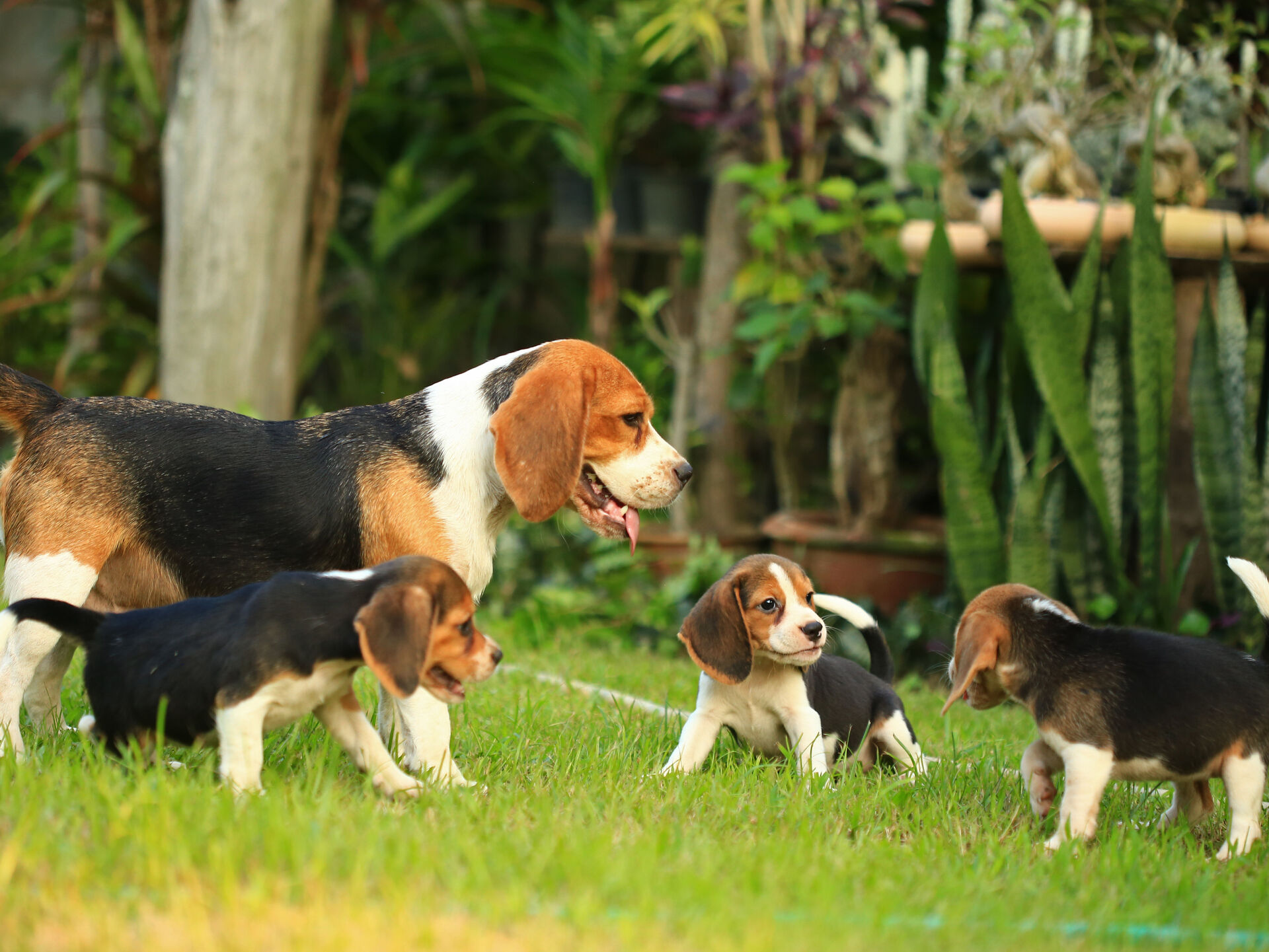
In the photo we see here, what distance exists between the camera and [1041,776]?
11.8 ft

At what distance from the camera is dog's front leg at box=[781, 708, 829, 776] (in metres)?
3.85

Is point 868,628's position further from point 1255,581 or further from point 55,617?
point 55,617

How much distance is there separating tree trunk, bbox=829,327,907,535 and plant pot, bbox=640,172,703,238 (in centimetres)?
258

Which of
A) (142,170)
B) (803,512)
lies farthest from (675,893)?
(142,170)

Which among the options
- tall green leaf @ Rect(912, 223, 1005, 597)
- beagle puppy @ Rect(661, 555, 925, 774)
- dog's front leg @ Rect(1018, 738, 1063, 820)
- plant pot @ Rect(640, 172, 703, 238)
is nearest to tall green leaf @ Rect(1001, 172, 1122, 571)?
tall green leaf @ Rect(912, 223, 1005, 597)

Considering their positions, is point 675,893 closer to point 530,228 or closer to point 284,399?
point 284,399

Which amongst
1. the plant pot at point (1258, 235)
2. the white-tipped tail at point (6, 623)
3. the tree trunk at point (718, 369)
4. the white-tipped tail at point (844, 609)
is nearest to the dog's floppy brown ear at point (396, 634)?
the white-tipped tail at point (6, 623)

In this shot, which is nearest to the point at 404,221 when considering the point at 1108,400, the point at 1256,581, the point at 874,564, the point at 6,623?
the point at 874,564

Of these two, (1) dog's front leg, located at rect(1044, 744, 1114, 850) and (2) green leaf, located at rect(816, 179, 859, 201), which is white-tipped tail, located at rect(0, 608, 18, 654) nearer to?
(1) dog's front leg, located at rect(1044, 744, 1114, 850)

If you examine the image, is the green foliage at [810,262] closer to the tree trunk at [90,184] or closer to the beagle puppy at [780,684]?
the beagle puppy at [780,684]

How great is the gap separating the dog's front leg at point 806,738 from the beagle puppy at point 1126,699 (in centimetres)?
55

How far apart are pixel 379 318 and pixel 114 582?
6.32 m

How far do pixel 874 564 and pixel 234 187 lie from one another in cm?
445

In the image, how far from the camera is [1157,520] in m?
5.90
